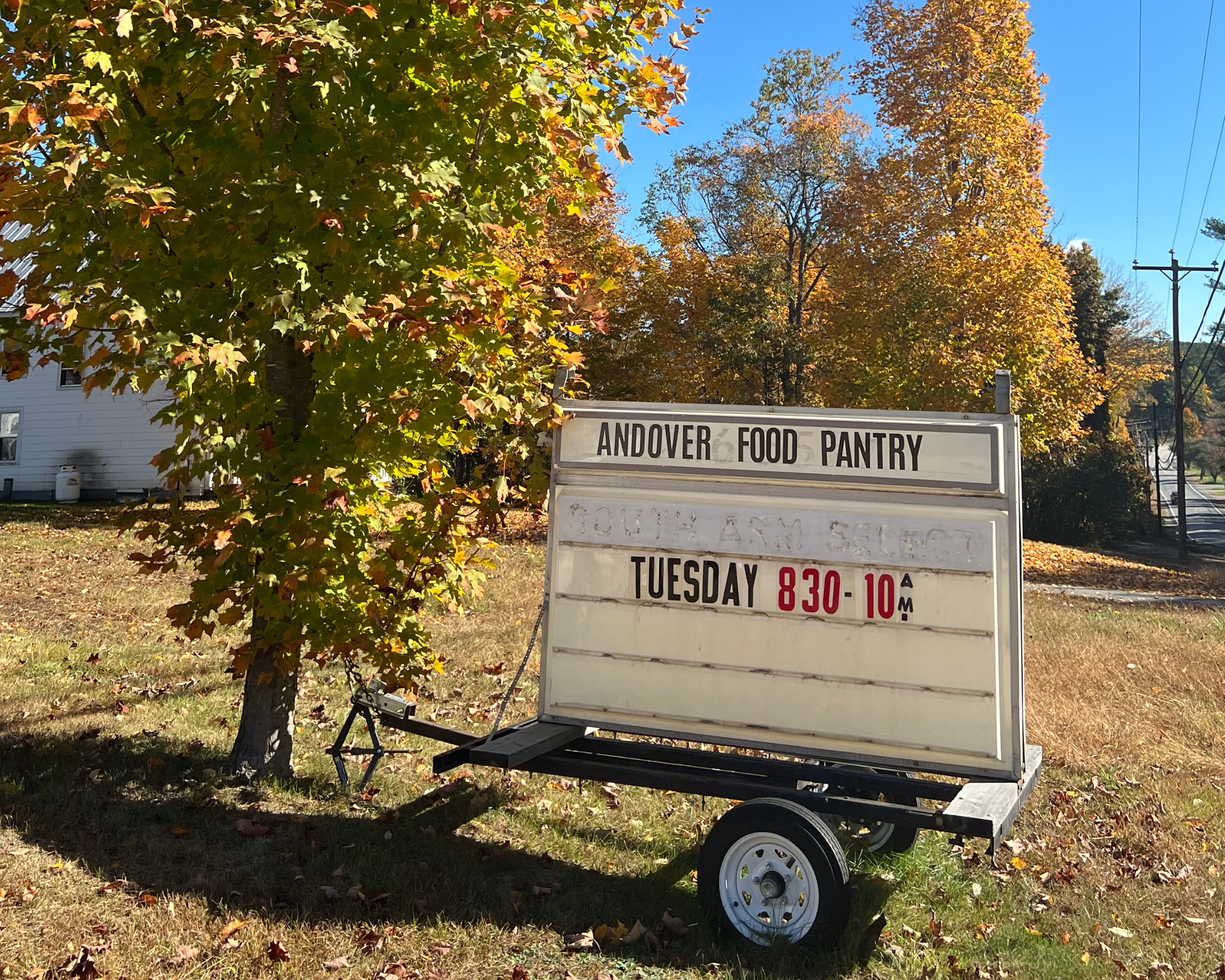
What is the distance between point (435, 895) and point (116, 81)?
4.46m

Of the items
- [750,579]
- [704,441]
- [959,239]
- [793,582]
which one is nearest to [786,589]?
[793,582]

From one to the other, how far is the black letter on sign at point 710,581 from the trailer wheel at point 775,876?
108 centimetres

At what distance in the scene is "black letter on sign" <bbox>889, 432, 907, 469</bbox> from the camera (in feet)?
16.3

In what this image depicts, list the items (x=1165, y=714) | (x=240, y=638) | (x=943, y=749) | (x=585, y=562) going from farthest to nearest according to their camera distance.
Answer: (x=240, y=638) < (x=1165, y=714) < (x=585, y=562) < (x=943, y=749)

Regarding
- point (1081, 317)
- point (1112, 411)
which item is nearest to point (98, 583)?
point (1081, 317)

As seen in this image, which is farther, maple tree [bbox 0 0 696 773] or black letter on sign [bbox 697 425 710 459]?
black letter on sign [bbox 697 425 710 459]

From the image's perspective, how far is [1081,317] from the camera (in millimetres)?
40500

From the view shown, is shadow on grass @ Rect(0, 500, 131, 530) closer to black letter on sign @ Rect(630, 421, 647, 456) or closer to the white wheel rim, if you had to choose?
black letter on sign @ Rect(630, 421, 647, 456)

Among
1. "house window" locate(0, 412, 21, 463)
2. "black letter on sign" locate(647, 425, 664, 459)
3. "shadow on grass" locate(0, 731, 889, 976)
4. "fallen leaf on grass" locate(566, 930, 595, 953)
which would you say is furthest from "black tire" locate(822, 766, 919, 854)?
"house window" locate(0, 412, 21, 463)

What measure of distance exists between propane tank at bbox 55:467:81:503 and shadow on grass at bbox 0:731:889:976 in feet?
71.7

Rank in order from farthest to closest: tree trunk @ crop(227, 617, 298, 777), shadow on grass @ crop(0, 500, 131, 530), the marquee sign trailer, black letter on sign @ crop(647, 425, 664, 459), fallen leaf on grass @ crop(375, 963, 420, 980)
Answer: shadow on grass @ crop(0, 500, 131, 530)
tree trunk @ crop(227, 617, 298, 777)
black letter on sign @ crop(647, 425, 664, 459)
the marquee sign trailer
fallen leaf on grass @ crop(375, 963, 420, 980)

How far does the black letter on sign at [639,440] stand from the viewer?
5.48m

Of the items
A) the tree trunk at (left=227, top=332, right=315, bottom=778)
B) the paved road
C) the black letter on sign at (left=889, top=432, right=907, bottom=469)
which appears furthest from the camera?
the paved road

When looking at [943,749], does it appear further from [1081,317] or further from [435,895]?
[1081,317]
